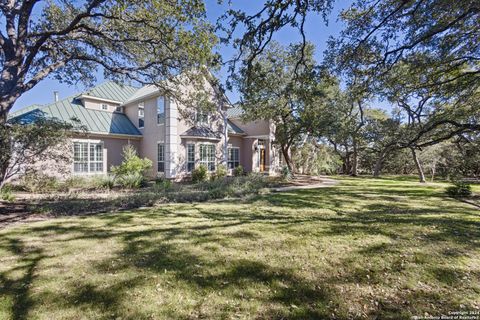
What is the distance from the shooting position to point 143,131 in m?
17.4

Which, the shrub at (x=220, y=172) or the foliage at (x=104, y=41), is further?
the shrub at (x=220, y=172)

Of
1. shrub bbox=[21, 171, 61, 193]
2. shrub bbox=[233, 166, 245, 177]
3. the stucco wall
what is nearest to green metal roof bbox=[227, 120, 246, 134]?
shrub bbox=[233, 166, 245, 177]

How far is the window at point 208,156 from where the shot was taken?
56.7ft

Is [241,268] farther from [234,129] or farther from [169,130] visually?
[234,129]

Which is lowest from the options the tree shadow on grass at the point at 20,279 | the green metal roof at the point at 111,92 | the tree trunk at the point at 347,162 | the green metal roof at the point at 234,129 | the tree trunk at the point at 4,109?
the tree shadow on grass at the point at 20,279

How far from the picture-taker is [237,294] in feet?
→ 9.32

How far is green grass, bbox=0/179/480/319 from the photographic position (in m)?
2.60

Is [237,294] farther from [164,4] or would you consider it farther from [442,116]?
[442,116]

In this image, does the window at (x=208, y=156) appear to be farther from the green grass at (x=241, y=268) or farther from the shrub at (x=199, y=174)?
the green grass at (x=241, y=268)

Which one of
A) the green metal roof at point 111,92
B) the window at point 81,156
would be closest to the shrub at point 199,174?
the window at point 81,156

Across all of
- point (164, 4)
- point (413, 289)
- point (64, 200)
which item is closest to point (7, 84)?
point (64, 200)

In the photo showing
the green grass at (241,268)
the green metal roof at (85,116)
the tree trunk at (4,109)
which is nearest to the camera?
the green grass at (241,268)

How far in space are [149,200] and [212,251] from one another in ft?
18.2

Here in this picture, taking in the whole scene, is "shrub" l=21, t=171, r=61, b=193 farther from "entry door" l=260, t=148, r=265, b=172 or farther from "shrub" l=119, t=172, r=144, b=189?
"entry door" l=260, t=148, r=265, b=172
